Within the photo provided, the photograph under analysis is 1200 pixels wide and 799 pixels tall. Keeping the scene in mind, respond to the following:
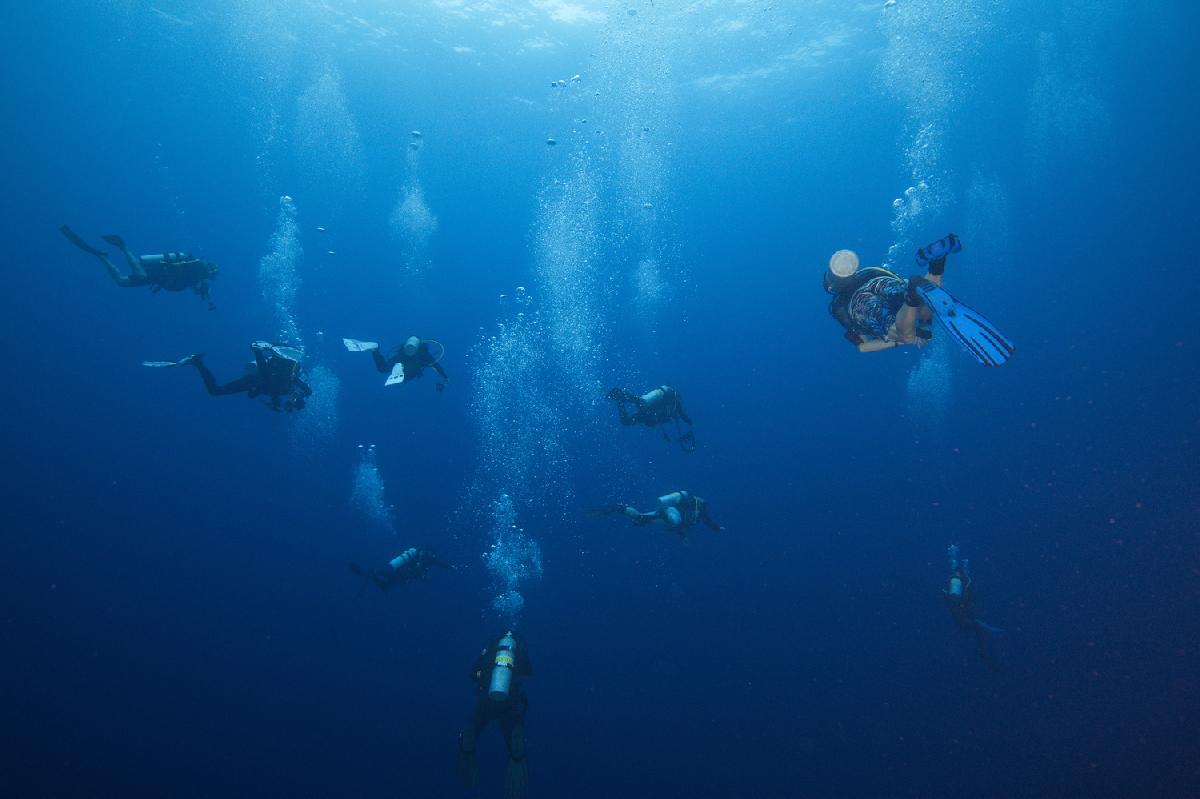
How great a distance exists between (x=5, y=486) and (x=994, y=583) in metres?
34.8

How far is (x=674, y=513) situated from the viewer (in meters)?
8.00

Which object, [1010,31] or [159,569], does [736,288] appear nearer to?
[1010,31]

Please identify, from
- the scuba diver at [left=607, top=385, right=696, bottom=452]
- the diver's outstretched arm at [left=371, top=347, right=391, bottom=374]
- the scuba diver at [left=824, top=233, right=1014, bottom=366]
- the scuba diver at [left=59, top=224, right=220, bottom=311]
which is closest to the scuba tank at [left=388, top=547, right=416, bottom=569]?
the diver's outstretched arm at [left=371, top=347, right=391, bottom=374]

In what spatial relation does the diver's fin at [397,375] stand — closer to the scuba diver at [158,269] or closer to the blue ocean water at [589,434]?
the scuba diver at [158,269]

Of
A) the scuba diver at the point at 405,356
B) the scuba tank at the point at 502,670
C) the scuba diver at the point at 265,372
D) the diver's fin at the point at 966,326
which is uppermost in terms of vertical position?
the scuba diver at the point at 405,356

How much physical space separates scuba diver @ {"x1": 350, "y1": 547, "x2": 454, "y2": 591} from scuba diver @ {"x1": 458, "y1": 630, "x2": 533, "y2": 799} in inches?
140

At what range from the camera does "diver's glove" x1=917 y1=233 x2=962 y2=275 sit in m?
2.64

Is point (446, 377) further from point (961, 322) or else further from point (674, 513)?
point (961, 322)

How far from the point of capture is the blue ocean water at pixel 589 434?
15.4 m

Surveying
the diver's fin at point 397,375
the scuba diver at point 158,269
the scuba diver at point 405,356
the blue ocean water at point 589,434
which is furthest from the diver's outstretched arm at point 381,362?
the blue ocean water at point 589,434

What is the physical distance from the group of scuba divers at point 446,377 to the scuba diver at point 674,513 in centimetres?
2

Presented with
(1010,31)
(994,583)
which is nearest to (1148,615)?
(994,583)

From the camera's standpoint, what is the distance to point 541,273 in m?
47.2

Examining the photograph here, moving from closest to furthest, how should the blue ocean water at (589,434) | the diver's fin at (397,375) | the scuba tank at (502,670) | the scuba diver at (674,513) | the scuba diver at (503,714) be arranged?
the scuba diver at (503,714), the scuba tank at (502,670), the diver's fin at (397,375), the scuba diver at (674,513), the blue ocean water at (589,434)
